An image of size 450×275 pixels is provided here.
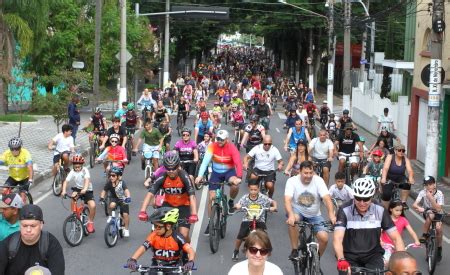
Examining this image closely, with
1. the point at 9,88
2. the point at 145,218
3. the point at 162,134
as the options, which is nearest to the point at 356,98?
the point at 9,88

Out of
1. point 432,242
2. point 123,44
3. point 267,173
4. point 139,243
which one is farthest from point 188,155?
point 123,44

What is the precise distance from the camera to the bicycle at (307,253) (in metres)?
10.1

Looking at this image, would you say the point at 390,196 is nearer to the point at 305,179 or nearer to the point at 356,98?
the point at 305,179

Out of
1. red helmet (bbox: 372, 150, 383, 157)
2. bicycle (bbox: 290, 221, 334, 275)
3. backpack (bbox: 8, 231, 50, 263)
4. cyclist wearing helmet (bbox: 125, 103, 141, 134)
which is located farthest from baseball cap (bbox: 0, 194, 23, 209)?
cyclist wearing helmet (bbox: 125, 103, 141, 134)

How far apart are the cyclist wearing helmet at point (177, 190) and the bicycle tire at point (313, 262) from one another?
1.56 metres

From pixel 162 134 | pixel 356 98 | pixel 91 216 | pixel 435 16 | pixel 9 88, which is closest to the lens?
pixel 91 216

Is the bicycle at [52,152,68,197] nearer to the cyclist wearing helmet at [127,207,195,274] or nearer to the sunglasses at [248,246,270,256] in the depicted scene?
the cyclist wearing helmet at [127,207,195,274]

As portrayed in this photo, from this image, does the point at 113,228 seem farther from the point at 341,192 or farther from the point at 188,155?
the point at 188,155

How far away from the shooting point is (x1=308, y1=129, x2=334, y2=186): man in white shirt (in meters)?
17.5

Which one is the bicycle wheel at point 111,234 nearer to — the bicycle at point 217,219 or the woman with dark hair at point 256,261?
the bicycle at point 217,219

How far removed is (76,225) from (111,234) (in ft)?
2.07

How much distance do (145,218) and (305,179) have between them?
2236 mm

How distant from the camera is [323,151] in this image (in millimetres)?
17578

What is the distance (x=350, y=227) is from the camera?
26.9ft
